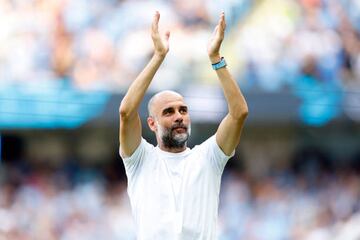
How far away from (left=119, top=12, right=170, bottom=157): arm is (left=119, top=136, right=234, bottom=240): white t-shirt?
0.09 meters

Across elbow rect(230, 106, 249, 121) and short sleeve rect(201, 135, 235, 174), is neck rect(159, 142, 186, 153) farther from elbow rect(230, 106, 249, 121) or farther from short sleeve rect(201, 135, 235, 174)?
elbow rect(230, 106, 249, 121)

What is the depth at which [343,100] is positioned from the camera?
15750mm

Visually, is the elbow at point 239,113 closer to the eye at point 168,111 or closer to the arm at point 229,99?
the arm at point 229,99

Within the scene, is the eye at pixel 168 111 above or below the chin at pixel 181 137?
above

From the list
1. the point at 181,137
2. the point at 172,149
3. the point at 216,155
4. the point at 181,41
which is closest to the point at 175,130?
the point at 181,137

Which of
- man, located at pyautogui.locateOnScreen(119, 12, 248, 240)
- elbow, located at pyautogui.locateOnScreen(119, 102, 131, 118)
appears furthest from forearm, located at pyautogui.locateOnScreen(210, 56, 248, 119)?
elbow, located at pyautogui.locateOnScreen(119, 102, 131, 118)

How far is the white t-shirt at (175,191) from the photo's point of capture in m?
6.71

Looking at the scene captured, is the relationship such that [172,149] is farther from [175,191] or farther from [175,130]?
[175,191]

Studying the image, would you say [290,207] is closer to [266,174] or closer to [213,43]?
[266,174]

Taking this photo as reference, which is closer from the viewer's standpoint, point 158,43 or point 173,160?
point 158,43

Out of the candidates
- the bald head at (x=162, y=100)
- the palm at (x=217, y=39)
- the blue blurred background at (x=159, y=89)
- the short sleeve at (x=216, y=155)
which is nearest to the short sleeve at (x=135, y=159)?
the bald head at (x=162, y=100)

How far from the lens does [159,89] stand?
49.1 feet

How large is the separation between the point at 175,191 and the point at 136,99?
0.63 meters

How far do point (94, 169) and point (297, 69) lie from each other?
10.9 feet
